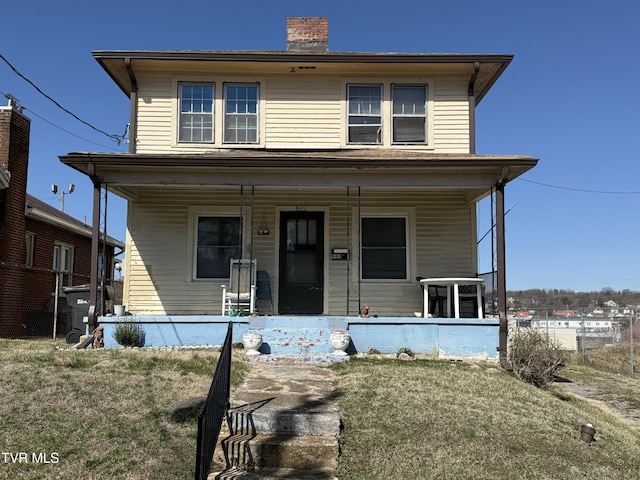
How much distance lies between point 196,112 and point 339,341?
6.17 metres

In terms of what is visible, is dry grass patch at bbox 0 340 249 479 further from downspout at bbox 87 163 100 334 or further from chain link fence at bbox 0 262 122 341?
chain link fence at bbox 0 262 122 341

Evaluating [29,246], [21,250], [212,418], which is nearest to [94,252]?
[212,418]

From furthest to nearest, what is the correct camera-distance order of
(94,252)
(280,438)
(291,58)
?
(291,58), (94,252), (280,438)

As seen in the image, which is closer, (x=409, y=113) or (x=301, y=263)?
(x=301, y=263)

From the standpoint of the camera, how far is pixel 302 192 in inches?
465

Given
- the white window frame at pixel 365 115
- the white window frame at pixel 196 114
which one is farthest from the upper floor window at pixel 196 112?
the white window frame at pixel 365 115

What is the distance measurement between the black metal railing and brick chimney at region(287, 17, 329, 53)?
29.3 feet

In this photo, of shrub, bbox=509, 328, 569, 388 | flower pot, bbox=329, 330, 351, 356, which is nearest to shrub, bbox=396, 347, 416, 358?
flower pot, bbox=329, 330, 351, 356

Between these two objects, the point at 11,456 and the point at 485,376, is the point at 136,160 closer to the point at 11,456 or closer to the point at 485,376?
the point at 11,456

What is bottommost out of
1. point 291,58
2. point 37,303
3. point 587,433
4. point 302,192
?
point 587,433

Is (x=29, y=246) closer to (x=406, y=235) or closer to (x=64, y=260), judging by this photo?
(x=64, y=260)

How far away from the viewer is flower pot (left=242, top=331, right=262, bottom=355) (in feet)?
28.1

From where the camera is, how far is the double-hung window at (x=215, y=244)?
11.8 metres

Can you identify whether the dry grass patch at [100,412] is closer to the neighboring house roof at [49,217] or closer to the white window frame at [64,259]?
the neighboring house roof at [49,217]
